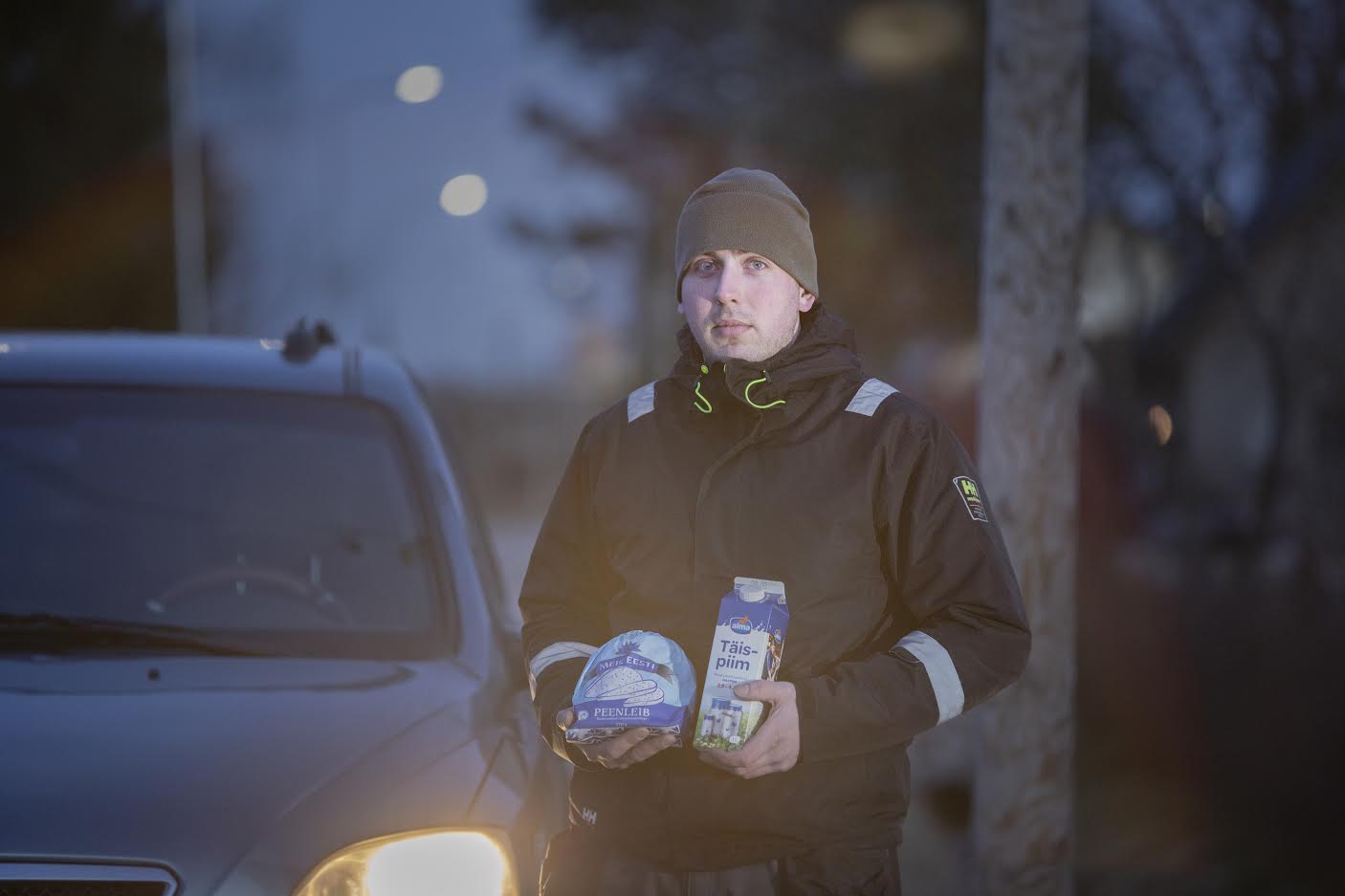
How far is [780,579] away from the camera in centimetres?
258

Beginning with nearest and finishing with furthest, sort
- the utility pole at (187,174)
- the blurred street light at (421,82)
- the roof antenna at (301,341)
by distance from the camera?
the roof antenna at (301,341) < the blurred street light at (421,82) < the utility pole at (187,174)

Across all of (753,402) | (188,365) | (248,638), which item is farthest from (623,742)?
(188,365)

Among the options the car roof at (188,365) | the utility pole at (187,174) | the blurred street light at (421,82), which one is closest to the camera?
the car roof at (188,365)

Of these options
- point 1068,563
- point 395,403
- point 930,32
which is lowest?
point 1068,563

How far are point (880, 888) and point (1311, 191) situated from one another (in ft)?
31.7

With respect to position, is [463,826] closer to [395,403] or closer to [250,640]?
[250,640]

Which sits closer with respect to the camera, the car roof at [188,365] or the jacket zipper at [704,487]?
the jacket zipper at [704,487]

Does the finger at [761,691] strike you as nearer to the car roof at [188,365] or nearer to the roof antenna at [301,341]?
the car roof at [188,365]

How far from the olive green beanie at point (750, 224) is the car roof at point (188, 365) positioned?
1.35m

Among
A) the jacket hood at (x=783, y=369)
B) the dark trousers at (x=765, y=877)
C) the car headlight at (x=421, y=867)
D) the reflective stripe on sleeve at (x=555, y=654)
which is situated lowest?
the dark trousers at (x=765, y=877)

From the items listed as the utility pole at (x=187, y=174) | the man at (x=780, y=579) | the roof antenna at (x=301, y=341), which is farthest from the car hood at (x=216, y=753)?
the utility pole at (x=187, y=174)

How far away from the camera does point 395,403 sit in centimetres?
387

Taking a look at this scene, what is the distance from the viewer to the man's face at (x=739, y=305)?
8.86ft

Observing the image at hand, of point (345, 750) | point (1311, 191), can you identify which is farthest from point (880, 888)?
point (1311, 191)
